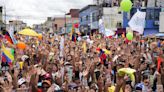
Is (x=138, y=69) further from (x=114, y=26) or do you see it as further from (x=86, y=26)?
(x=86, y=26)

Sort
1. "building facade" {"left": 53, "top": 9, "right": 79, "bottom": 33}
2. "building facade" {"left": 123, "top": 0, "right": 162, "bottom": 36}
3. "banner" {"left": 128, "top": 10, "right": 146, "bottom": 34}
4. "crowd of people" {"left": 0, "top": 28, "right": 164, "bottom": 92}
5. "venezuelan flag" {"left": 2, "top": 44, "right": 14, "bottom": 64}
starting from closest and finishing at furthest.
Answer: "crowd of people" {"left": 0, "top": 28, "right": 164, "bottom": 92}
"venezuelan flag" {"left": 2, "top": 44, "right": 14, "bottom": 64}
"banner" {"left": 128, "top": 10, "right": 146, "bottom": 34}
"building facade" {"left": 123, "top": 0, "right": 162, "bottom": 36}
"building facade" {"left": 53, "top": 9, "right": 79, "bottom": 33}

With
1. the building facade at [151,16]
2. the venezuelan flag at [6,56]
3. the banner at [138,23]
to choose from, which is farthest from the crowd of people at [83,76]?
the building facade at [151,16]

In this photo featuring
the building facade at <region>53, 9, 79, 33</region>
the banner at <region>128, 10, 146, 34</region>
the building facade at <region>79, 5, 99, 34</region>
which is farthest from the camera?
the building facade at <region>53, 9, 79, 33</region>

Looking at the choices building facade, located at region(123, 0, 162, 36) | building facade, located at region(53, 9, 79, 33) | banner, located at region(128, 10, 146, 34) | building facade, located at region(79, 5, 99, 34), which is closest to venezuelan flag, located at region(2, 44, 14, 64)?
banner, located at region(128, 10, 146, 34)

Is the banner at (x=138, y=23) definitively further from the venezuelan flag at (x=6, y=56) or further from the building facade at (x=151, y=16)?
the building facade at (x=151, y=16)

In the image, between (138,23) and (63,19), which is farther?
(63,19)

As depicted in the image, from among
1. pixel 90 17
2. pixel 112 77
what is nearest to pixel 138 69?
pixel 112 77

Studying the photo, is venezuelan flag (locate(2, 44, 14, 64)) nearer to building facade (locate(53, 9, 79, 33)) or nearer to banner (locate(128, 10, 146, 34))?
banner (locate(128, 10, 146, 34))

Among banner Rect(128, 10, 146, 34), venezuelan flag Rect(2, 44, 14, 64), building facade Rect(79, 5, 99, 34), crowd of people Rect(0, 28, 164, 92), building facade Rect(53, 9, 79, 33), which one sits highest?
banner Rect(128, 10, 146, 34)

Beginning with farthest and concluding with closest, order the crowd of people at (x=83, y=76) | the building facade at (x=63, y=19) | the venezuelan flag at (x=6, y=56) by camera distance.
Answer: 1. the building facade at (x=63, y=19)
2. the venezuelan flag at (x=6, y=56)
3. the crowd of people at (x=83, y=76)

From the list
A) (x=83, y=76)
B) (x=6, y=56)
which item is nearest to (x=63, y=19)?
Result: (x=6, y=56)

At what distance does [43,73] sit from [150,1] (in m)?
37.2

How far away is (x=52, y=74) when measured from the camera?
946cm

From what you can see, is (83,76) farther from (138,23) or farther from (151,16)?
(151,16)
